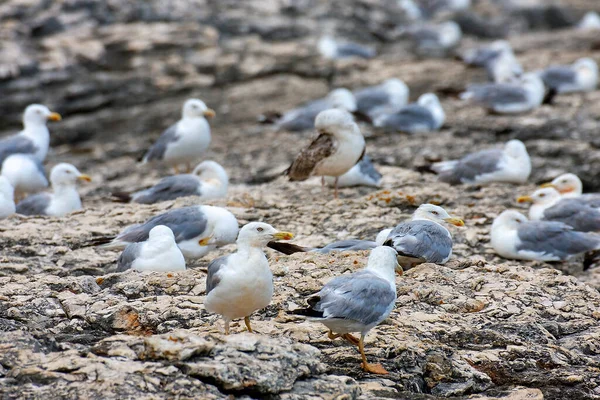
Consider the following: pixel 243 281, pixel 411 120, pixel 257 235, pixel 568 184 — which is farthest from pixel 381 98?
pixel 243 281

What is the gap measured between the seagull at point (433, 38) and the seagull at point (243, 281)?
43.6 feet

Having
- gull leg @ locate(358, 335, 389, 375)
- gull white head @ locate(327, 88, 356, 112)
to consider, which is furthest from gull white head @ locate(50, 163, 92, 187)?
gull leg @ locate(358, 335, 389, 375)

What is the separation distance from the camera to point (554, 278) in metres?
7.48

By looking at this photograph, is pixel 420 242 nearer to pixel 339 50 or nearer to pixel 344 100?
pixel 344 100

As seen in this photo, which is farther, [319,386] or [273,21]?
[273,21]

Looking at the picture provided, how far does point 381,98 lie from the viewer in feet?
48.9

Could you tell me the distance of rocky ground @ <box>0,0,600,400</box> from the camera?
204 inches

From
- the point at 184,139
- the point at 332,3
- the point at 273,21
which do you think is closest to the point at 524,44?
the point at 332,3

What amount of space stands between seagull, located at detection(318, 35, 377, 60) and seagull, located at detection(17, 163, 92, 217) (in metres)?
8.03

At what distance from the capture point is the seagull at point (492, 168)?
10797 mm

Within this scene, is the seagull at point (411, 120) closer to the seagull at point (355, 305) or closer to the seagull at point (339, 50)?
the seagull at point (339, 50)

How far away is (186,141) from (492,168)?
3824 millimetres

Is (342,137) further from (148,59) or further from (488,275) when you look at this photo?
(148,59)

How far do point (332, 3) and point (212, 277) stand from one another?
14806 mm
